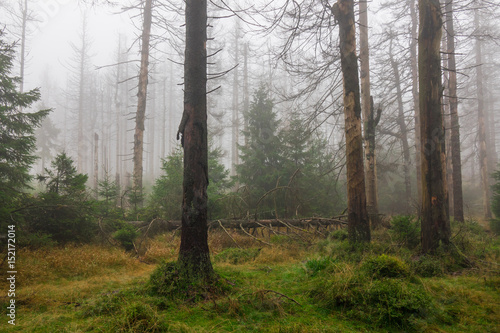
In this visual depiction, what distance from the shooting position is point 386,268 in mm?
3965

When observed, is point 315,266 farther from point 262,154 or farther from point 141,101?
point 141,101

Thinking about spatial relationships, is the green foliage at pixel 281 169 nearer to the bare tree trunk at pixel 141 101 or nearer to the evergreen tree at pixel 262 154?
the evergreen tree at pixel 262 154

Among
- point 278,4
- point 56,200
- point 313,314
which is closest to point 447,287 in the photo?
point 313,314

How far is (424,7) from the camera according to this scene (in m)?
5.76

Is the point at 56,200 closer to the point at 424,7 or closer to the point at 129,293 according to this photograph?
the point at 129,293

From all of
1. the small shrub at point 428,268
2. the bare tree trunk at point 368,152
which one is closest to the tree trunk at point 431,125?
the small shrub at point 428,268

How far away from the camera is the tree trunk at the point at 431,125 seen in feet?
18.0

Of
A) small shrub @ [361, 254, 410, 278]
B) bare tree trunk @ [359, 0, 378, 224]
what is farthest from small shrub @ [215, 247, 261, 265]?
bare tree trunk @ [359, 0, 378, 224]

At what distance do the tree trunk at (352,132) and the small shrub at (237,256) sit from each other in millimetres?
2382

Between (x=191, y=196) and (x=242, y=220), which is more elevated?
(x=191, y=196)

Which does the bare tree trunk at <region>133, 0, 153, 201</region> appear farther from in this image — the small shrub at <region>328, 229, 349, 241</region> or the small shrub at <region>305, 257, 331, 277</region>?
the small shrub at <region>305, 257, 331, 277</region>

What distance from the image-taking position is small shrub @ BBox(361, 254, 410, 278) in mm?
3920

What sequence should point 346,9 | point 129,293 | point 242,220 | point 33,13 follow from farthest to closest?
point 33,13 < point 242,220 < point 346,9 < point 129,293

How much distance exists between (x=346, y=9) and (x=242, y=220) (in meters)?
6.77
